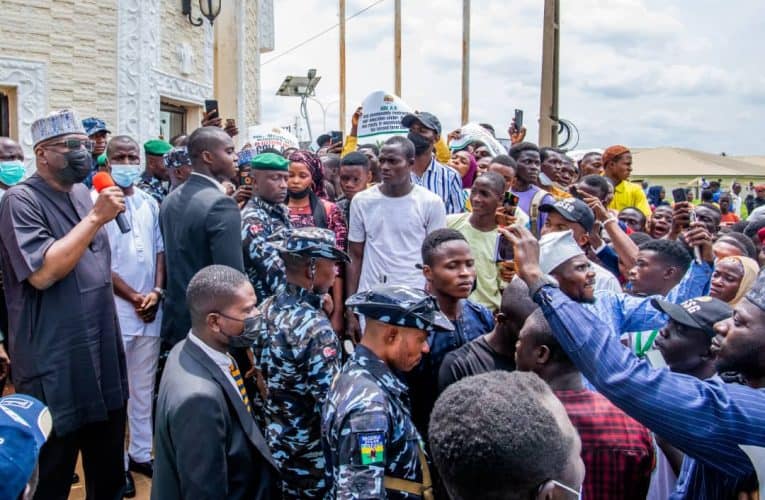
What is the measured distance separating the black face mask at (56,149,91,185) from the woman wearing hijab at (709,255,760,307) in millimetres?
3631

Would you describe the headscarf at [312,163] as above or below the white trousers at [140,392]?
above

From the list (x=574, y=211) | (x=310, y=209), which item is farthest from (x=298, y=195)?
(x=574, y=211)

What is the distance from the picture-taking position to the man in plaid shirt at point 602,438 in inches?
89.6

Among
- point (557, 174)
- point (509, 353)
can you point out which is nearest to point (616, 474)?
point (509, 353)

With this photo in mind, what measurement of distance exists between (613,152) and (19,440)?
23.0 feet

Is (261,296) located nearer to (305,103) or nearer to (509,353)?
(509,353)

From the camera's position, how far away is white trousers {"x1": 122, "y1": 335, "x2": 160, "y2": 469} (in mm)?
4613

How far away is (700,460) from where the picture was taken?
73.1 inches

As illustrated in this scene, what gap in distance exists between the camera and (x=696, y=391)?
1844 mm

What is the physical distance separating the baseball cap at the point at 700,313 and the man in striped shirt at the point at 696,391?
1.52 ft

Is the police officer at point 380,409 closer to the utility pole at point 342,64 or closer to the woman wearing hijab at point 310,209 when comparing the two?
the woman wearing hijab at point 310,209

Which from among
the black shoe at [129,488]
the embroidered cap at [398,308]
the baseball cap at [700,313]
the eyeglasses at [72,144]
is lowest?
the black shoe at [129,488]

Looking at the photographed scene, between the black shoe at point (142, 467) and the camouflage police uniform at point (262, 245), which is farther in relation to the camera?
the black shoe at point (142, 467)

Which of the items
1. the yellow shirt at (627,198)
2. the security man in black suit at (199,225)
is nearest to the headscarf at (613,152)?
the yellow shirt at (627,198)
